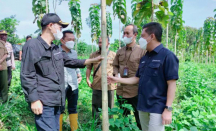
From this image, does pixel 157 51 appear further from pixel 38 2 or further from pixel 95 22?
pixel 95 22

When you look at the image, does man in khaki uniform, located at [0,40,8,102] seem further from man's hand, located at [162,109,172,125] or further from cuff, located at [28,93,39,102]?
man's hand, located at [162,109,172,125]

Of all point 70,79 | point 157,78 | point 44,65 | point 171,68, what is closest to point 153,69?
point 157,78

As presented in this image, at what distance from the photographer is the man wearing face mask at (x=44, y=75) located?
1812 mm

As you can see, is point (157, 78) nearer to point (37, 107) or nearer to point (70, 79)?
point (37, 107)

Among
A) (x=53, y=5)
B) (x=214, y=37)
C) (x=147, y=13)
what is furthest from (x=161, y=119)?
(x=214, y=37)

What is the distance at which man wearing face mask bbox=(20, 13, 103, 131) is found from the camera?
1812 mm

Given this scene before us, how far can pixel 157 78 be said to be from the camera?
6.34 ft

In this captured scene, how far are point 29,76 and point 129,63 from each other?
1661 millimetres

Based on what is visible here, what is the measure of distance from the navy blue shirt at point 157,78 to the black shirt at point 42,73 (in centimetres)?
103

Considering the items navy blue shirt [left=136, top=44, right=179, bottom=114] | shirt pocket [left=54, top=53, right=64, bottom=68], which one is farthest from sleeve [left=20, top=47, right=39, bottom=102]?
navy blue shirt [left=136, top=44, right=179, bottom=114]

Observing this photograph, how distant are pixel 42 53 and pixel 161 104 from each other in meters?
1.48

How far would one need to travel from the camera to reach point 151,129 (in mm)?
1925

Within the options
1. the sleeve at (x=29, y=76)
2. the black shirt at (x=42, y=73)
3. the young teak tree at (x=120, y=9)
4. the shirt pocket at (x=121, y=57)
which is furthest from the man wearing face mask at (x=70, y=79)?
the young teak tree at (x=120, y=9)

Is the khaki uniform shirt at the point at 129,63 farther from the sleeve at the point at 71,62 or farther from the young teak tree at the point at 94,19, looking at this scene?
the young teak tree at the point at 94,19
